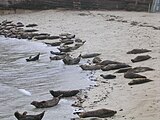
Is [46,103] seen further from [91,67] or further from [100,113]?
[91,67]

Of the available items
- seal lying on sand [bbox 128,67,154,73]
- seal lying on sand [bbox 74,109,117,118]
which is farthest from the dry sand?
seal lying on sand [bbox 128,67,154,73]

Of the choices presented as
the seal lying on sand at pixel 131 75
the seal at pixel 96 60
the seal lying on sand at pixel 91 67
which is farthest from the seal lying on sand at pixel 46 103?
the seal at pixel 96 60

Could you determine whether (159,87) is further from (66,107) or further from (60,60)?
(60,60)

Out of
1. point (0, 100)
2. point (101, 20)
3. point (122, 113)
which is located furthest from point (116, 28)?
point (122, 113)

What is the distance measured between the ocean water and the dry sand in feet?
1.57

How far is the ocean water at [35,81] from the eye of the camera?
6.88 meters

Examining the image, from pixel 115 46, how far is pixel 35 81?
12.5 feet

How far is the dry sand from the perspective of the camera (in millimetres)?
6215

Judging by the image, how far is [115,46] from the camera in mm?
12391

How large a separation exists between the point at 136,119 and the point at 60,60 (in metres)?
6.17

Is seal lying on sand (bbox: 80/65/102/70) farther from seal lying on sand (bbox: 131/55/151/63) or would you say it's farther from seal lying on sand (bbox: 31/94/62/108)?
seal lying on sand (bbox: 31/94/62/108)

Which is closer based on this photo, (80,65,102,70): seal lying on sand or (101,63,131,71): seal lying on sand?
(101,63,131,71): seal lying on sand

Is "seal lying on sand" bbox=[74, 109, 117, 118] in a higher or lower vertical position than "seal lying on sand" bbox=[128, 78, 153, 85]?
lower

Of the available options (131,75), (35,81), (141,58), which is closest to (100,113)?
(131,75)
